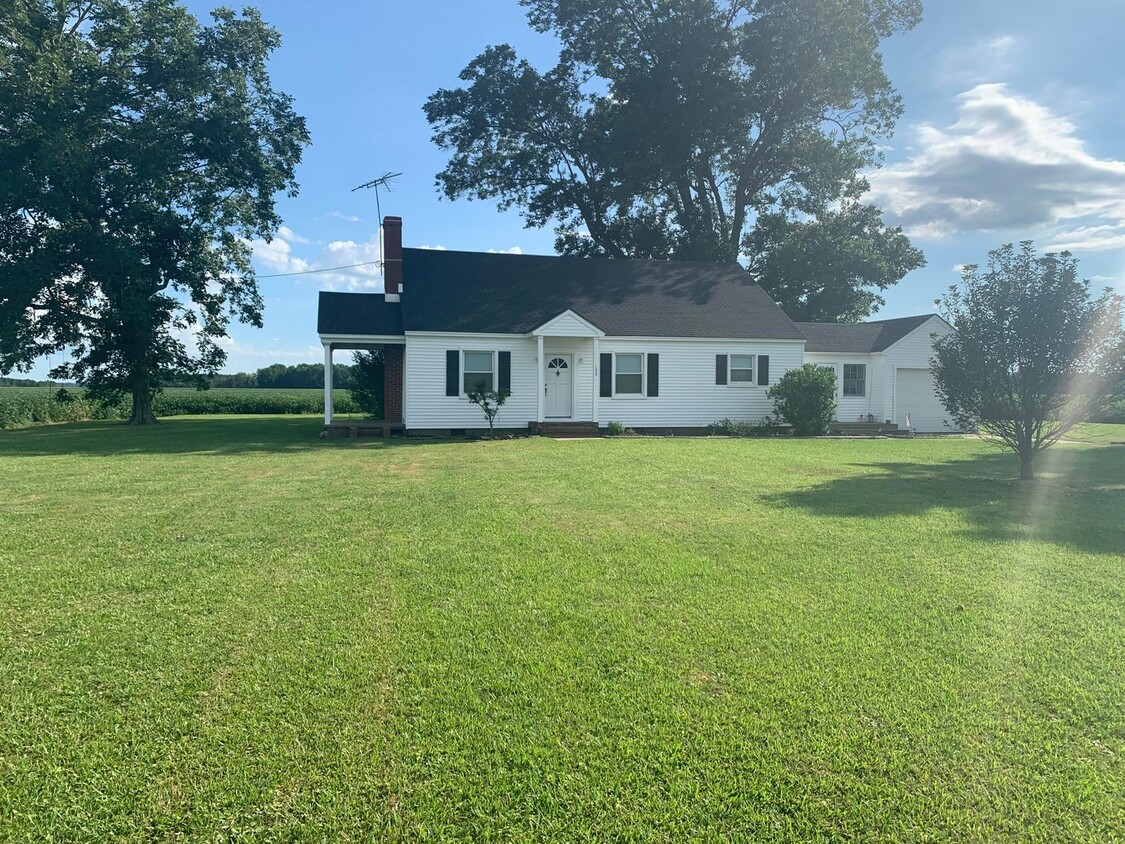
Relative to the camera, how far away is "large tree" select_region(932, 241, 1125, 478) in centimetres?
1083

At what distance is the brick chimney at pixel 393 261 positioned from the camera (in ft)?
71.6

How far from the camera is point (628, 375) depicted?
2133cm

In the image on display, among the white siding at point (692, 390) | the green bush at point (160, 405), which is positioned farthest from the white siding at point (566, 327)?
the green bush at point (160, 405)

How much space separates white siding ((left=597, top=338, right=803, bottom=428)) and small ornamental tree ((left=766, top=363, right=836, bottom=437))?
1307 mm

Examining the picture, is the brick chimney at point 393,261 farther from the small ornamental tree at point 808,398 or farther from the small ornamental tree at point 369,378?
the small ornamental tree at point 808,398

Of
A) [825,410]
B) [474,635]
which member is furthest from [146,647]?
[825,410]

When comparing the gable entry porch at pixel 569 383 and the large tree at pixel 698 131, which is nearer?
the gable entry porch at pixel 569 383

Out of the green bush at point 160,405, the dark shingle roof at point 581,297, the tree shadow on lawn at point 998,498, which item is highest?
the dark shingle roof at point 581,297

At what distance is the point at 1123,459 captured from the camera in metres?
14.9

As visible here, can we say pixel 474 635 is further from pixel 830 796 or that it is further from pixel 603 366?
pixel 603 366

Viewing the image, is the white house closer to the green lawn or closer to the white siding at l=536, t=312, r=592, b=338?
the white siding at l=536, t=312, r=592, b=338

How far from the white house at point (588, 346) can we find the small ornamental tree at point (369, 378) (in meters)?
4.21

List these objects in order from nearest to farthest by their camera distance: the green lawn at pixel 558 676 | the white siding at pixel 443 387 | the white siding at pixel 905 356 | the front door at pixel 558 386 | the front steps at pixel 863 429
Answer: the green lawn at pixel 558 676, the white siding at pixel 443 387, the front door at pixel 558 386, the front steps at pixel 863 429, the white siding at pixel 905 356

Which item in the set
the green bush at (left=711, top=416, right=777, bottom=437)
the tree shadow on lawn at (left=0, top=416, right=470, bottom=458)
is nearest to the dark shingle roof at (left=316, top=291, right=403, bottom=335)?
the tree shadow on lawn at (left=0, top=416, right=470, bottom=458)
